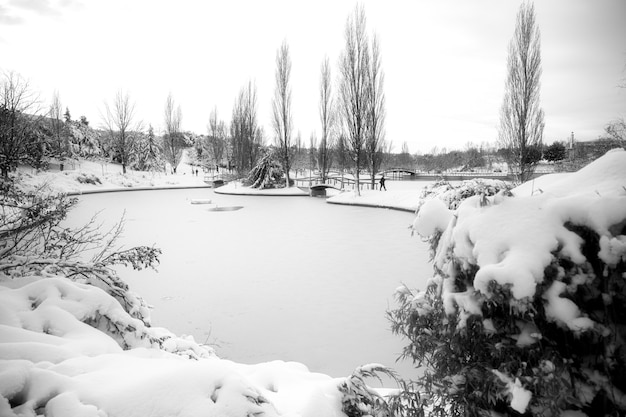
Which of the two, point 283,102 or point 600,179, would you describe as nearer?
point 600,179

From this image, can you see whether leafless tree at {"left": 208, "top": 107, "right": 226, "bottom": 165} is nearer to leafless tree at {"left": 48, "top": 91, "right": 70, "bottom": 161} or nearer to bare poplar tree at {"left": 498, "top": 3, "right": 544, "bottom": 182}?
leafless tree at {"left": 48, "top": 91, "right": 70, "bottom": 161}

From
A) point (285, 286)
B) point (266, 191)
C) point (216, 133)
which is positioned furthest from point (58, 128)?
point (285, 286)

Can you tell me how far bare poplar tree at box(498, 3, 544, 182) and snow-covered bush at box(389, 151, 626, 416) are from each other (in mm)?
17812

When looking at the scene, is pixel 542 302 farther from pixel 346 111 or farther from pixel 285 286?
pixel 346 111

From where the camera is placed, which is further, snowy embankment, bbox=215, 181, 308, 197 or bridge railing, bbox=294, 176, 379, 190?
bridge railing, bbox=294, 176, 379, 190

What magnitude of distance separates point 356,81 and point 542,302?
72.6ft

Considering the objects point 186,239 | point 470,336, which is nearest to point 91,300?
point 470,336

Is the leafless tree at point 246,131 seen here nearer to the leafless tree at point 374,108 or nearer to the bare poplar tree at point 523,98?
the leafless tree at point 374,108

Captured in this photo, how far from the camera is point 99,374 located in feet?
5.75

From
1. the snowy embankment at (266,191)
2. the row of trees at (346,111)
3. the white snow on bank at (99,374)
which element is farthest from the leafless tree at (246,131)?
the white snow on bank at (99,374)

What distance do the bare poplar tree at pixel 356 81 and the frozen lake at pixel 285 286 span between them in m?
11.2

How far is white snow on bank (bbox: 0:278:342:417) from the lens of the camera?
4.99 ft

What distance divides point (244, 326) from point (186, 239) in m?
6.54

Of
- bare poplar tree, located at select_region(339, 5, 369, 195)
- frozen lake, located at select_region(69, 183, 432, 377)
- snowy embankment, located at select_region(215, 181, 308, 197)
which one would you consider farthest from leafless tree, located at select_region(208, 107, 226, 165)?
frozen lake, located at select_region(69, 183, 432, 377)
